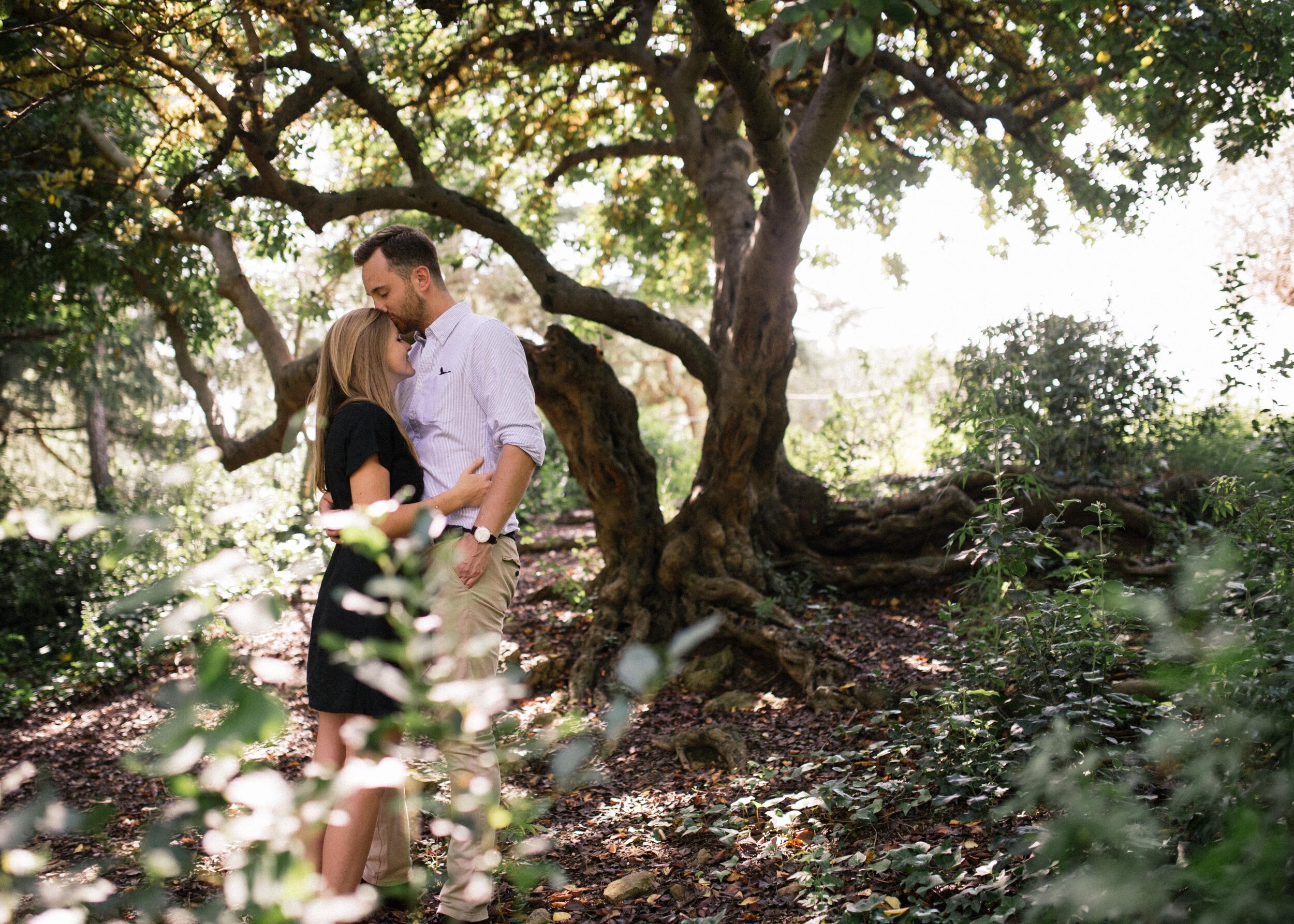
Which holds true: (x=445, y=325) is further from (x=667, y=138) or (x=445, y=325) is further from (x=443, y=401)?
(x=667, y=138)

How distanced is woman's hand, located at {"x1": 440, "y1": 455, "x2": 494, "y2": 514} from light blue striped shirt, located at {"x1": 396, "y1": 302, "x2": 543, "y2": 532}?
72 millimetres

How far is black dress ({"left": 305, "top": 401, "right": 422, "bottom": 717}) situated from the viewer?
255 cm

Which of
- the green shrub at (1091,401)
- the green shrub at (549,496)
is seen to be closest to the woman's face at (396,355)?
the green shrub at (1091,401)

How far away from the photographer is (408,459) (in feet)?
9.12

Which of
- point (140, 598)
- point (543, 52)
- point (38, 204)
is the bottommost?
point (140, 598)

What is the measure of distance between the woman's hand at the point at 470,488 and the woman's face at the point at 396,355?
372 mm

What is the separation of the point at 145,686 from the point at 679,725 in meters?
4.68

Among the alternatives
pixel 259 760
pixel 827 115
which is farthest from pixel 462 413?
Answer: pixel 827 115

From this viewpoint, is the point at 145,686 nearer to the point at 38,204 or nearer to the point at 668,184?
the point at 38,204

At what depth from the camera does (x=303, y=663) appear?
7.15 meters

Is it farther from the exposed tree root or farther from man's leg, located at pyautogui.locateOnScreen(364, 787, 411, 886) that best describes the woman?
the exposed tree root

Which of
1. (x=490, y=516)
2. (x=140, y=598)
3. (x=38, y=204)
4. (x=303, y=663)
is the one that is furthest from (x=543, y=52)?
(x=140, y=598)

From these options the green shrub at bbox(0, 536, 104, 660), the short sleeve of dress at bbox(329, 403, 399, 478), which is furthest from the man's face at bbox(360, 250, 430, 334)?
the green shrub at bbox(0, 536, 104, 660)

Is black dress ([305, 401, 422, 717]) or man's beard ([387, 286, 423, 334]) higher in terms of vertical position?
man's beard ([387, 286, 423, 334])
